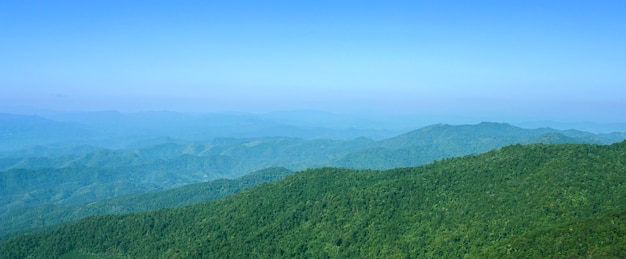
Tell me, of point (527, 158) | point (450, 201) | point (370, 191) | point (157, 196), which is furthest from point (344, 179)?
point (157, 196)

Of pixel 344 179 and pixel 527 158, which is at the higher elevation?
pixel 527 158

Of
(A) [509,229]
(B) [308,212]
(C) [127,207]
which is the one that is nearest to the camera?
(A) [509,229]

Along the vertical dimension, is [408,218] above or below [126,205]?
above

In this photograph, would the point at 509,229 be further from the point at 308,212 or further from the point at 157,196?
the point at 157,196

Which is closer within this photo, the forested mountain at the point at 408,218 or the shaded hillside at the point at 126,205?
the forested mountain at the point at 408,218

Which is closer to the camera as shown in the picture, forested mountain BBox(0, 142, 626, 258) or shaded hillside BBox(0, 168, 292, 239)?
forested mountain BBox(0, 142, 626, 258)

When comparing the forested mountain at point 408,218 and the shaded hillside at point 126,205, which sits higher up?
the forested mountain at point 408,218

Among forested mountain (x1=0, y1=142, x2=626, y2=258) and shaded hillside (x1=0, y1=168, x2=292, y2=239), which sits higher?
forested mountain (x1=0, y1=142, x2=626, y2=258)

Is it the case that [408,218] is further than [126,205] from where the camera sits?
A: No
